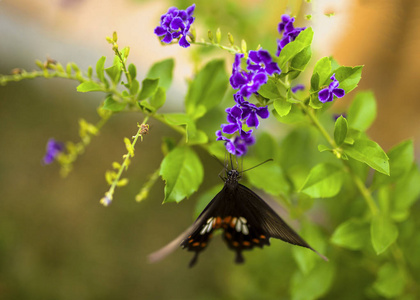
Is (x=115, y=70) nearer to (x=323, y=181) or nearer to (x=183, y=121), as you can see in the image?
(x=183, y=121)

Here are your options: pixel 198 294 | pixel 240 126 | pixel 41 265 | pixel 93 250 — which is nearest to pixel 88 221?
pixel 93 250

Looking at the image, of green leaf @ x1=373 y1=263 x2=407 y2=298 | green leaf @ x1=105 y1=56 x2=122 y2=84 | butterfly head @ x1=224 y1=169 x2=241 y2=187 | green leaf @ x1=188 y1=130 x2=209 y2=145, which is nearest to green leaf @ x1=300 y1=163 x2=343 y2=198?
butterfly head @ x1=224 y1=169 x2=241 y2=187

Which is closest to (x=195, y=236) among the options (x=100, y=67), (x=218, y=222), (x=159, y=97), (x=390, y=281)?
(x=218, y=222)

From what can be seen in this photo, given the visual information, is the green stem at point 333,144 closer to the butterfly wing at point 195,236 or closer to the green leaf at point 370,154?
the green leaf at point 370,154

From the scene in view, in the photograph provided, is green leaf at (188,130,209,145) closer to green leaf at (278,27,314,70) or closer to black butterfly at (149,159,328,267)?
black butterfly at (149,159,328,267)

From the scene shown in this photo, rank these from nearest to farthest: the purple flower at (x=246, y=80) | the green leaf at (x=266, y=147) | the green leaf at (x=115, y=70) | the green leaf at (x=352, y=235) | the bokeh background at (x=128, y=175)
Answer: the purple flower at (x=246, y=80) → the green leaf at (x=115, y=70) → the green leaf at (x=352, y=235) → the green leaf at (x=266, y=147) → the bokeh background at (x=128, y=175)

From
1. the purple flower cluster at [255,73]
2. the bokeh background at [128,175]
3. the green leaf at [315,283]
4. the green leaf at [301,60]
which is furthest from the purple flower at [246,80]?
the bokeh background at [128,175]
